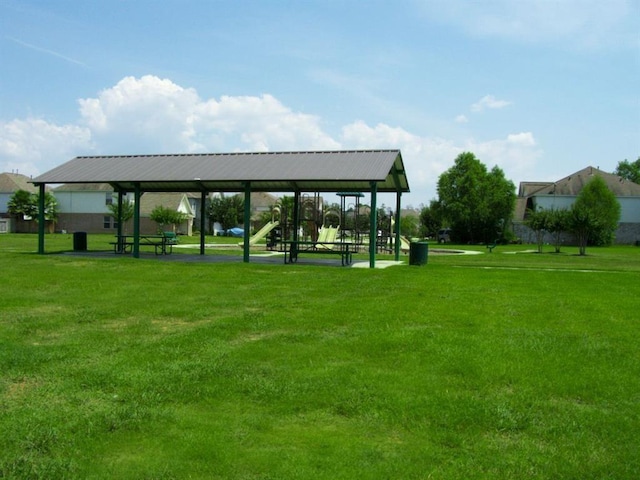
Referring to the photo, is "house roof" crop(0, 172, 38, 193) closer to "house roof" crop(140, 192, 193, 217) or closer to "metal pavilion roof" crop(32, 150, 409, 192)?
"house roof" crop(140, 192, 193, 217)

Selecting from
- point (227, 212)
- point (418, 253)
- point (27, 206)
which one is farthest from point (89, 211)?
point (418, 253)

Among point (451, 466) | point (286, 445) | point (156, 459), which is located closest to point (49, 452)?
point (156, 459)

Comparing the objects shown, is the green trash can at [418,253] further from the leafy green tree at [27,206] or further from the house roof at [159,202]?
the leafy green tree at [27,206]

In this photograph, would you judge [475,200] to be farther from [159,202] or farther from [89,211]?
[89,211]

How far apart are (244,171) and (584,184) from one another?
52126 mm

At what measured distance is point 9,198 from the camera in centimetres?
6656

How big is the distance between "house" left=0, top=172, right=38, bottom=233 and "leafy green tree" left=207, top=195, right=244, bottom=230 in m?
20.9

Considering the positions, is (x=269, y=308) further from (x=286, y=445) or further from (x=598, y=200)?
(x=598, y=200)

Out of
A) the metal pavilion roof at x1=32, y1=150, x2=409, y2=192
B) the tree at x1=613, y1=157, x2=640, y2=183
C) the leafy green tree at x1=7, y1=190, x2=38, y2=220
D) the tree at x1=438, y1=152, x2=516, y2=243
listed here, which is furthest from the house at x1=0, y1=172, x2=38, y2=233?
the tree at x1=613, y1=157, x2=640, y2=183

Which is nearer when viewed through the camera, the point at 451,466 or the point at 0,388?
the point at 451,466

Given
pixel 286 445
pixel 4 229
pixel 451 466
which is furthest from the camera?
pixel 4 229

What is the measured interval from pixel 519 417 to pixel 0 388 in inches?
181

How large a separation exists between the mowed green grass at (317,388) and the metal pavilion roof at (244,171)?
9.29 meters

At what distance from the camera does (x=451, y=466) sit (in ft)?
13.0
